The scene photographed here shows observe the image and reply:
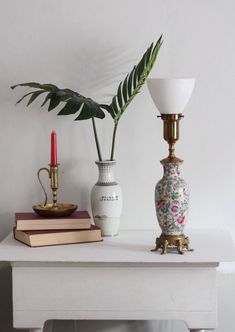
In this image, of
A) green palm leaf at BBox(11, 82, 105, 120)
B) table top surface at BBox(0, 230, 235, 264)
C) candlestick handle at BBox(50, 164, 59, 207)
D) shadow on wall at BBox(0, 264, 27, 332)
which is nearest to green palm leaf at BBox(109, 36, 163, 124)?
green palm leaf at BBox(11, 82, 105, 120)

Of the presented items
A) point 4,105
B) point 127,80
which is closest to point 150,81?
point 127,80

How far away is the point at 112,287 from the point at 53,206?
0.31m

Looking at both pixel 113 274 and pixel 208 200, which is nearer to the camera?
pixel 113 274

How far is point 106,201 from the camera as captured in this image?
1858 mm

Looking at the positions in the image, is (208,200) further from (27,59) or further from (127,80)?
(27,59)

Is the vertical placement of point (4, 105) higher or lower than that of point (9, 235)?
higher

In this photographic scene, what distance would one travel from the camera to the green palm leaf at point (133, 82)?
5.97ft

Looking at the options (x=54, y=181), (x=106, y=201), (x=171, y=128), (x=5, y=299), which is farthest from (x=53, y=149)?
(x=5, y=299)

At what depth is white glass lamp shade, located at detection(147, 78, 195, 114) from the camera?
66.0 inches

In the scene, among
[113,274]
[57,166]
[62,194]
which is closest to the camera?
[113,274]

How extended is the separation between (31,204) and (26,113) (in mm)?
267

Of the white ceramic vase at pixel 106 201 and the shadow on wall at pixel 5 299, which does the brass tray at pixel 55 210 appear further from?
the shadow on wall at pixel 5 299

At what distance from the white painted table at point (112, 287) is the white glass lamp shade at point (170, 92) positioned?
0.36 meters

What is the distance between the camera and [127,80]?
195 cm
